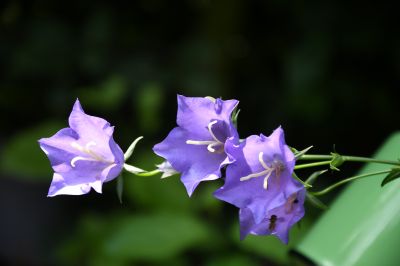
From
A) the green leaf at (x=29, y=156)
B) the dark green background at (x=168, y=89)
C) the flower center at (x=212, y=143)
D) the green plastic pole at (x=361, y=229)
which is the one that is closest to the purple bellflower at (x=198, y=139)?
the flower center at (x=212, y=143)

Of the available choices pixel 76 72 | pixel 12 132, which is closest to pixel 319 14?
pixel 76 72

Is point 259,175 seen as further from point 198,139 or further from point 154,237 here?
point 154,237

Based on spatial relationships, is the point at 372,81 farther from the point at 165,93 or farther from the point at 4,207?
the point at 4,207

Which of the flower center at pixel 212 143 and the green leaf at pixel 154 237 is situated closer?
the flower center at pixel 212 143

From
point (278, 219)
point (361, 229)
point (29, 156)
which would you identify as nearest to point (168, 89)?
point (29, 156)

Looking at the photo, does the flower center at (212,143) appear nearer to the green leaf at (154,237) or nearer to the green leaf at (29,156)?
the green leaf at (154,237)

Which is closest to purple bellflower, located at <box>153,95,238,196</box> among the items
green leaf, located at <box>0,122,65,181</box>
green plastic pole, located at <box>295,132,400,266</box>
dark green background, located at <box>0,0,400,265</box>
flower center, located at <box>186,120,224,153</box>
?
flower center, located at <box>186,120,224,153</box>
